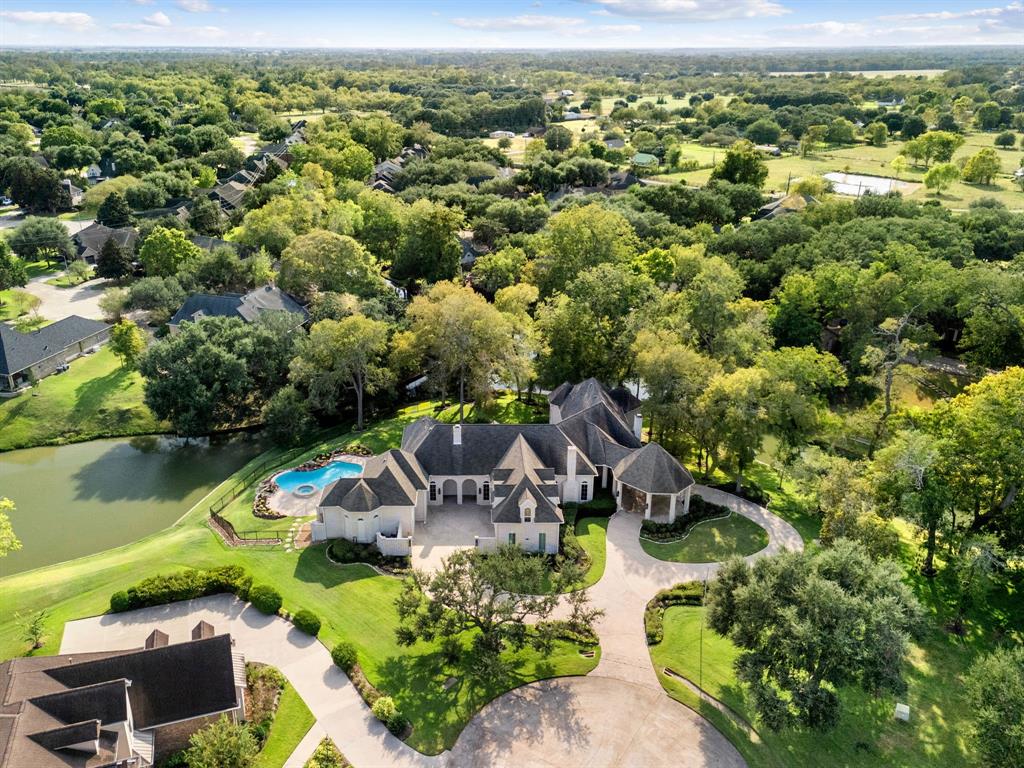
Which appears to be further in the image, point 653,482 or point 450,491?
point 450,491

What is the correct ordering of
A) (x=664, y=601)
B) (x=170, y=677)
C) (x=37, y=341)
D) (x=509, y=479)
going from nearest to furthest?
(x=170, y=677) < (x=664, y=601) < (x=509, y=479) < (x=37, y=341)

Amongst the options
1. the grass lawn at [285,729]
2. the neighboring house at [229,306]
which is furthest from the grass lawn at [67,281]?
the grass lawn at [285,729]

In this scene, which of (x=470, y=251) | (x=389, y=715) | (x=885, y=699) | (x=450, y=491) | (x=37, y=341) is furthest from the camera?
(x=470, y=251)

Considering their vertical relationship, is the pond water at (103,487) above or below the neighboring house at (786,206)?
below

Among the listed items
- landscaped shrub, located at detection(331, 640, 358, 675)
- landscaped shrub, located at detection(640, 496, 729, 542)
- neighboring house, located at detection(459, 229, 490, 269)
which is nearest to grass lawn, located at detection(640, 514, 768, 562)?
landscaped shrub, located at detection(640, 496, 729, 542)

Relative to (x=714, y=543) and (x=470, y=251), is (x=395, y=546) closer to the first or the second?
(x=714, y=543)

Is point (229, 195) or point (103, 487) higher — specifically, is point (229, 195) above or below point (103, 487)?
above

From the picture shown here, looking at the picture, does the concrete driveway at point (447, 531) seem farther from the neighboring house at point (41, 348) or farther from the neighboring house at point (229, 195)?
the neighboring house at point (229, 195)

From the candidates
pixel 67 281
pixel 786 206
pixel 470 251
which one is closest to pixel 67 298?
pixel 67 281
